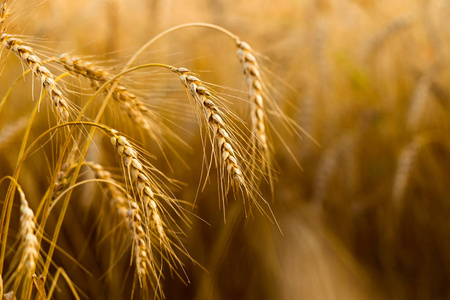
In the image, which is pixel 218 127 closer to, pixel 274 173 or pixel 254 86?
pixel 254 86

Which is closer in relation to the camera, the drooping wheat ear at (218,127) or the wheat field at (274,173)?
the drooping wheat ear at (218,127)

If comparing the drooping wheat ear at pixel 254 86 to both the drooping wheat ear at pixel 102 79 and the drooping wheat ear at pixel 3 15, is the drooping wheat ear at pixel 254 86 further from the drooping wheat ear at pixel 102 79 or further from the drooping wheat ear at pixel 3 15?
the drooping wheat ear at pixel 3 15

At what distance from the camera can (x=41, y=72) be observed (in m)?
0.78

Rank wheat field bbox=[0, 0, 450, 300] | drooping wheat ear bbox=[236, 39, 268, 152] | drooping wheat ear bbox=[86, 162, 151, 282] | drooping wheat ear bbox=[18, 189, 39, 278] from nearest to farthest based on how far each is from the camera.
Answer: drooping wheat ear bbox=[18, 189, 39, 278] → drooping wheat ear bbox=[86, 162, 151, 282] → drooping wheat ear bbox=[236, 39, 268, 152] → wheat field bbox=[0, 0, 450, 300]

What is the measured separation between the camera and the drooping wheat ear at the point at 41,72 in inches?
29.8

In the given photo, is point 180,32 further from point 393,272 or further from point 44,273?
point 44,273

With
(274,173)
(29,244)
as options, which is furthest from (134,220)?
(274,173)

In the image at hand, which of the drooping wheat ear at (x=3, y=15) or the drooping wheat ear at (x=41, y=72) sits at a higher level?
the drooping wheat ear at (x=3, y=15)

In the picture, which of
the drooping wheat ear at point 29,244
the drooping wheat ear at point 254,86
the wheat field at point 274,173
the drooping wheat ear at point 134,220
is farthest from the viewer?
the wheat field at point 274,173

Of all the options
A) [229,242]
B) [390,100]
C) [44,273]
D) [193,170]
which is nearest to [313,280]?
[229,242]

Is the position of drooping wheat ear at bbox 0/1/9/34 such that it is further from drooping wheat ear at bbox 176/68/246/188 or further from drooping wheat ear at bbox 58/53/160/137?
drooping wheat ear at bbox 176/68/246/188

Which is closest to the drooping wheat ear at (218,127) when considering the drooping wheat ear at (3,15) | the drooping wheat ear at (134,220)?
the drooping wheat ear at (134,220)

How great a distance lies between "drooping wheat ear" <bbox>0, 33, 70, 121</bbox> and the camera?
757mm

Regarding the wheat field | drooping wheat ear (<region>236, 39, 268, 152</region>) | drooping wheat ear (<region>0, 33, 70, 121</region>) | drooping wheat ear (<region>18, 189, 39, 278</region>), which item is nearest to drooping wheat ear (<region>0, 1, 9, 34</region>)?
drooping wheat ear (<region>0, 33, 70, 121</region>)
